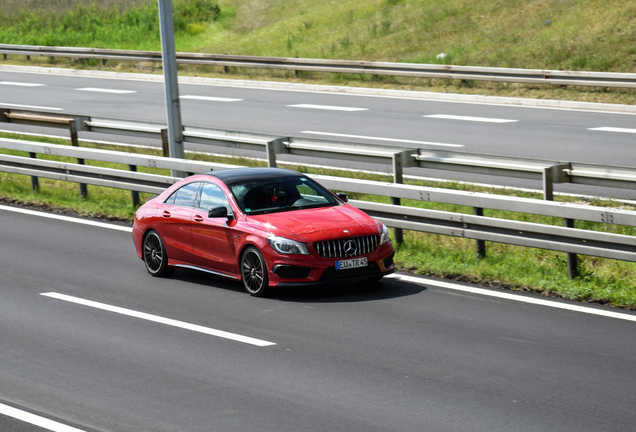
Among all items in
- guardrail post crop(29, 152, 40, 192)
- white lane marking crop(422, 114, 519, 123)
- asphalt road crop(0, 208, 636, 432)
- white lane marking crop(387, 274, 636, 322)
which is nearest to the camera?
asphalt road crop(0, 208, 636, 432)

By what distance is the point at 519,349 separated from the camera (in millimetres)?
8289

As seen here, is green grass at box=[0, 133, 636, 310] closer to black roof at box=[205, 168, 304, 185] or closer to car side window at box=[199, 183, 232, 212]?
black roof at box=[205, 168, 304, 185]

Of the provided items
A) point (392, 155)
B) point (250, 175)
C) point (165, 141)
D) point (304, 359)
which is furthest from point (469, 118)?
point (304, 359)

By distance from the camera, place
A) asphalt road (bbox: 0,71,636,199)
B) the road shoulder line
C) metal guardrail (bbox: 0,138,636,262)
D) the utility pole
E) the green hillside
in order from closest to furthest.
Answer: metal guardrail (bbox: 0,138,636,262)
the utility pole
asphalt road (bbox: 0,71,636,199)
the road shoulder line
the green hillside

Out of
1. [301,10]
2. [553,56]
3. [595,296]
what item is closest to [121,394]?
[595,296]

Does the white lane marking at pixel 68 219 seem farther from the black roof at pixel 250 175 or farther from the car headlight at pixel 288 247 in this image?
the car headlight at pixel 288 247

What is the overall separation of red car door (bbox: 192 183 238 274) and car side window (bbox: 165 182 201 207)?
156 millimetres

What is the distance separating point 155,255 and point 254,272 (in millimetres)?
1898

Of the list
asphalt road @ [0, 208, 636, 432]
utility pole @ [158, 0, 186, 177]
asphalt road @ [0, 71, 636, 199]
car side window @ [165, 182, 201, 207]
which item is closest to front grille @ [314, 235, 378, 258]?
asphalt road @ [0, 208, 636, 432]

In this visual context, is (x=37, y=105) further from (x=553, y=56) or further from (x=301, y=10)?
(x=301, y=10)

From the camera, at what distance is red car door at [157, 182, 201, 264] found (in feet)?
37.4

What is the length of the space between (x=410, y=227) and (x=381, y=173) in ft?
17.1

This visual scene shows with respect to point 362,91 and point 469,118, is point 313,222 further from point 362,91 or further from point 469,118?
point 362,91

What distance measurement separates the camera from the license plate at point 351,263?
10.2m
